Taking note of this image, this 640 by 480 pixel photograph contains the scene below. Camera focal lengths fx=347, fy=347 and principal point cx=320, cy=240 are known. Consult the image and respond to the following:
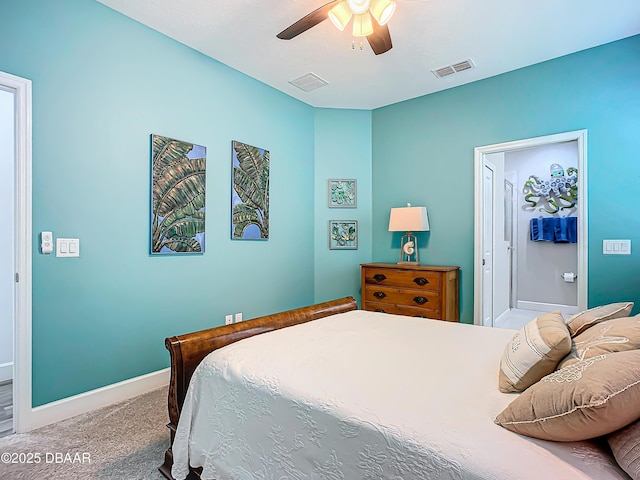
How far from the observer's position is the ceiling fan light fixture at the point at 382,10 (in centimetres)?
202

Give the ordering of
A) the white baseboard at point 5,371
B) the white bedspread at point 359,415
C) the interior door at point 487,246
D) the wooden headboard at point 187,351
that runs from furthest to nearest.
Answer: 1. the interior door at point 487,246
2. the white baseboard at point 5,371
3. the wooden headboard at point 187,351
4. the white bedspread at point 359,415

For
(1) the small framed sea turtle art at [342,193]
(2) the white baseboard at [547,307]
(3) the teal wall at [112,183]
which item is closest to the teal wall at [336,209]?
(1) the small framed sea turtle art at [342,193]

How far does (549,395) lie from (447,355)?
26.2 inches

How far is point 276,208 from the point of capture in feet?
12.5

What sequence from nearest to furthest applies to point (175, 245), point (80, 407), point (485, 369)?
point (485, 369) → point (80, 407) → point (175, 245)

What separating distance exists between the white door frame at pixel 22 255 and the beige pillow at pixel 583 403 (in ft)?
8.29

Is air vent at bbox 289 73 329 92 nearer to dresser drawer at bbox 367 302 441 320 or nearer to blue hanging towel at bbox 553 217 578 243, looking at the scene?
dresser drawer at bbox 367 302 441 320

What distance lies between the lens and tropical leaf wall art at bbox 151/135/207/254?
272cm

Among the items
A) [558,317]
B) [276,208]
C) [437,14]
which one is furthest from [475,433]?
[276,208]

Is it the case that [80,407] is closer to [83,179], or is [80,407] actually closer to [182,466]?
[182,466]

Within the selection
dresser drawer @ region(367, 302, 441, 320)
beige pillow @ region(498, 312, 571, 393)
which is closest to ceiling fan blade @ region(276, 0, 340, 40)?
beige pillow @ region(498, 312, 571, 393)

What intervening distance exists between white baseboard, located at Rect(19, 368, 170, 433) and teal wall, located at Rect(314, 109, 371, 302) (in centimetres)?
210

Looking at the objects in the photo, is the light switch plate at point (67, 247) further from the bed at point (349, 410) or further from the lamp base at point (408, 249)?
the lamp base at point (408, 249)

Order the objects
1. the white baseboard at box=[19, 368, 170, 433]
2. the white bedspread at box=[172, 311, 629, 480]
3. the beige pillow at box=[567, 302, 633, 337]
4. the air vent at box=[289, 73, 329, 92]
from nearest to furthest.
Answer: the white bedspread at box=[172, 311, 629, 480] < the beige pillow at box=[567, 302, 633, 337] < the white baseboard at box=[19, 368, 170, 433] < the air vent at box=[289, 73, 329, 92]
